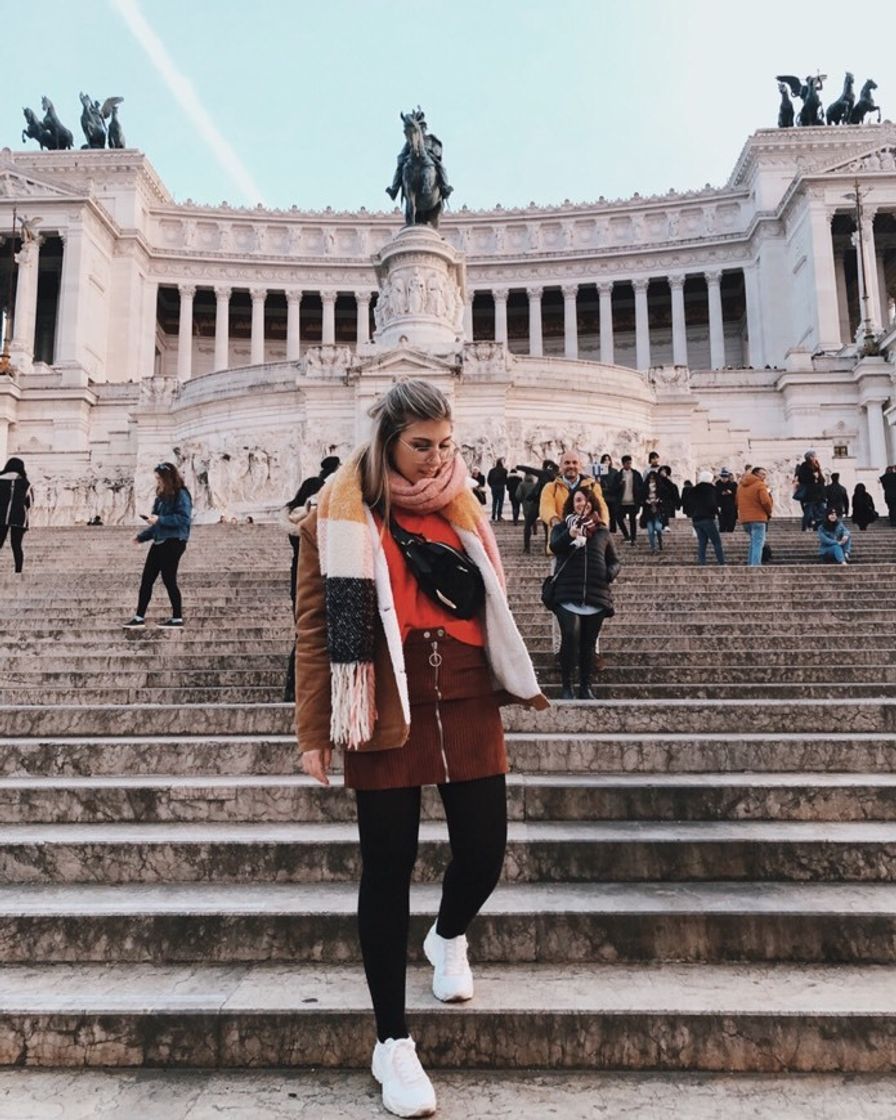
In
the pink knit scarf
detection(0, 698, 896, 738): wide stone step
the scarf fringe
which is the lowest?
detection(0, 698, 896, 738): wide stone step

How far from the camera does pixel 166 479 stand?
923 centimetres

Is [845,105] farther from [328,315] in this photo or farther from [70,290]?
[70,290]

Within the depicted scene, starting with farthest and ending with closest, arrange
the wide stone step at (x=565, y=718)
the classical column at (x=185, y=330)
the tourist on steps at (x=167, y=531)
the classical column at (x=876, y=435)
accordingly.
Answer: the classical column at (x=185, y=330) < the classical column at (x=876, y=435) < the tourist on steps at (x=167, y=531) < the wide stone step at (x=565, y=718)

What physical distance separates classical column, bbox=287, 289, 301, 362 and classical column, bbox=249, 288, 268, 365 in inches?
71.2

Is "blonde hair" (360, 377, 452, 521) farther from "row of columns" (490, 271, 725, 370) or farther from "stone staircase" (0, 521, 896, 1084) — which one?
"row of columns" (490, 271, 725, 370)

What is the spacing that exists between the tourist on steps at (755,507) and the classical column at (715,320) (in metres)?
48.1

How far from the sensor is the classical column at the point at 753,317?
57.1 metres

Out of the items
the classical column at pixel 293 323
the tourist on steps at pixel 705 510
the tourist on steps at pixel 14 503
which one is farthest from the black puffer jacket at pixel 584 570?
the classical column at pixel 293 323

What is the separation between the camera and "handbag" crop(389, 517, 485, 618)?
3.02 m

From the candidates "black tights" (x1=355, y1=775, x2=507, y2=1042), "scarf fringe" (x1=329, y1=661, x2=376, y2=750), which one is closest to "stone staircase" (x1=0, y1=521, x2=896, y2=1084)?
"black tights" (x1=355, y1=775, x2=507, y2=1042)

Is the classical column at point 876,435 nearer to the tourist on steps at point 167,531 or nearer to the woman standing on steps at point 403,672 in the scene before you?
the tourist on steps at point 167,531

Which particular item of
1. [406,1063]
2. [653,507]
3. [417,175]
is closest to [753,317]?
[417,175]

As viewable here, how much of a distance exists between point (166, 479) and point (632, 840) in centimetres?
654

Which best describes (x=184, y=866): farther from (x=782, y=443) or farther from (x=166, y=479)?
(x=782, y=443)
